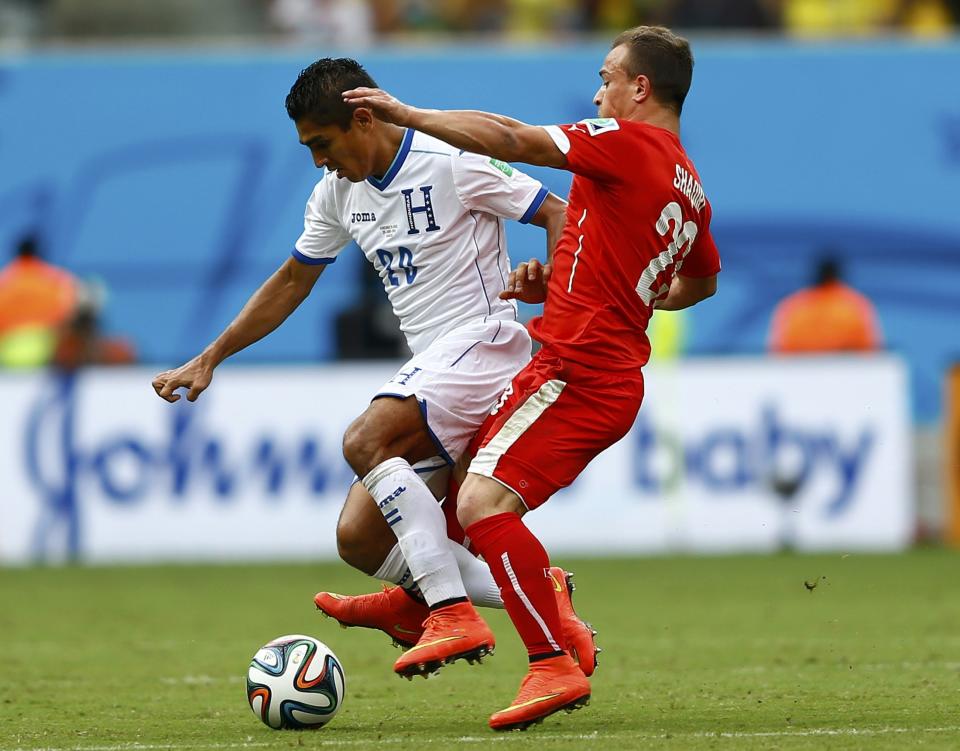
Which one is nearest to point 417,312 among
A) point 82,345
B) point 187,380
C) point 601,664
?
point 187,380

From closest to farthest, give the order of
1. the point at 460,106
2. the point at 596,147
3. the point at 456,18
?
the point at 596,147
the point at 460,106
the point at 456,18

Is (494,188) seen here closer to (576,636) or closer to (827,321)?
(576,636)

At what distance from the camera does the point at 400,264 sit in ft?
22.6

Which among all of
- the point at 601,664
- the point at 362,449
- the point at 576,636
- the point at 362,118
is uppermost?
the point at 362,118

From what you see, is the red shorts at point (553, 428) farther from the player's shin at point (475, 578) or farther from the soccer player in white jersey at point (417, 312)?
the player's shin at point (475, 578)

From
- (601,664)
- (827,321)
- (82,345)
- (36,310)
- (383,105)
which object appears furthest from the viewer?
(36,310)

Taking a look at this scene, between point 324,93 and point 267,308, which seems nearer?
point 324,93

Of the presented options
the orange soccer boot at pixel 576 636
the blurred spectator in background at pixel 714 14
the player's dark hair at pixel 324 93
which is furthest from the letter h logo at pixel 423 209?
the blurred spectator in background at pixel 714 14

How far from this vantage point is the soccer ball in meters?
6.45

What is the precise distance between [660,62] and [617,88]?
0.17 meters

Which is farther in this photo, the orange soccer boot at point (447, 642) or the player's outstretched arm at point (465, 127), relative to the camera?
the orange soccer boot at point (447, 642)

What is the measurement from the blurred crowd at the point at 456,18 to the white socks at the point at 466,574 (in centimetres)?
1186

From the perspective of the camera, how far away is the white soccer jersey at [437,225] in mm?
6789

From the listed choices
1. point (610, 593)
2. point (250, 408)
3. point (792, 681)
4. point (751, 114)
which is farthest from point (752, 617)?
point (751, 114)
